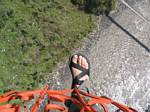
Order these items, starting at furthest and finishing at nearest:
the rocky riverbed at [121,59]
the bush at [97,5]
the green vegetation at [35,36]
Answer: the bush at [97,5]
the green vegetation at [35,36]
the rocky riverbed at [121,59]

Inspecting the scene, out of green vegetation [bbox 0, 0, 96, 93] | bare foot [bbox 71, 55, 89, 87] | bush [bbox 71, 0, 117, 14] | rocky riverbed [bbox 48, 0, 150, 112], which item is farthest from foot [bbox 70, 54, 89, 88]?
bush [bbox 71, 0, 117, 14]

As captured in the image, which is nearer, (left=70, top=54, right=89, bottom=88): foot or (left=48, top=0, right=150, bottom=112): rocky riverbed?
(left=70, top=54, right=89, bottom=88): foot

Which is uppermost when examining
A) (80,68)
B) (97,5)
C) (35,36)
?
(97,5)

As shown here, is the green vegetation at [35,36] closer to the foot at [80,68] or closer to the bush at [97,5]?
the bush at [97,5]

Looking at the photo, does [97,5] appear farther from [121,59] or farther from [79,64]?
[79,64]

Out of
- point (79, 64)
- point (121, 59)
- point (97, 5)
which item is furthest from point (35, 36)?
point (79, 64)

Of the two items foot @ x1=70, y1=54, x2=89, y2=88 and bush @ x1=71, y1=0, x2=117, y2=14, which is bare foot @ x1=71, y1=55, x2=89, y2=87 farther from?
bush @ x1=71, y1=0, x2=117, y2=14

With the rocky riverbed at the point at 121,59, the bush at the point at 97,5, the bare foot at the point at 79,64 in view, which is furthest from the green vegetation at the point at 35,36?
the bare foot at the point at 79,64
